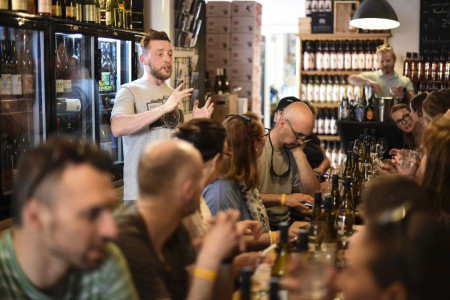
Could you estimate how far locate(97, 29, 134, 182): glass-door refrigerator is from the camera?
5.45 metres

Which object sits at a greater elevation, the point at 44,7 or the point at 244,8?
the point at 244,8

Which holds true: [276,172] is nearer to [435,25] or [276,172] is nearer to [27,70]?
[27,70]

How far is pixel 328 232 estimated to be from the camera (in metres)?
3.19

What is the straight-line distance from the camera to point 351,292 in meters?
1.59

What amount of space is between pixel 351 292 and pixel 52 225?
2.25ft

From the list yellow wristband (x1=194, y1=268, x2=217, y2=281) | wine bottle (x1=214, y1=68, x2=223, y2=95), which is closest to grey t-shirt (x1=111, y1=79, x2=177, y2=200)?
yellow wristband (x1=194, y1=268, x2=217, y2=281)

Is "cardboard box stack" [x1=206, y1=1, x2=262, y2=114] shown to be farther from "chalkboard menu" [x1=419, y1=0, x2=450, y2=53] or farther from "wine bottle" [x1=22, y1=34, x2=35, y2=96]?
"wine bottle" [x1=22, y1=34, x2=35, y2=96]

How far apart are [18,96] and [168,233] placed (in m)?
2.57

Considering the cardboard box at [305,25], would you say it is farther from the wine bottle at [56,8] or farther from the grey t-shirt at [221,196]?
the grey t-shirt at [221,196]

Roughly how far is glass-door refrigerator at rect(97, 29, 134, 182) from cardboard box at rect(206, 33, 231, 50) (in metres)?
3.24

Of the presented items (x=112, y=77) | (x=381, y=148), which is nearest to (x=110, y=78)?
(x=112, y=77)

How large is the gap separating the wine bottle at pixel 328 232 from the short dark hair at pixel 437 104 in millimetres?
1756

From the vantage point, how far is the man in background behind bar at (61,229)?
4.83ft

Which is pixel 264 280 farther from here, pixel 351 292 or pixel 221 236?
pixel 351 292
